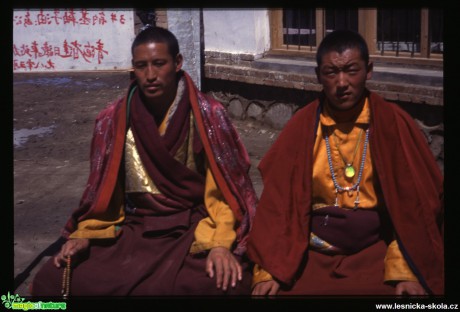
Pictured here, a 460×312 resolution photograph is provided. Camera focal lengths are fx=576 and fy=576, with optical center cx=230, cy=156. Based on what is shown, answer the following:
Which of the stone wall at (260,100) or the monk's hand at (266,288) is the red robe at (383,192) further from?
the stone wall at (260,100)

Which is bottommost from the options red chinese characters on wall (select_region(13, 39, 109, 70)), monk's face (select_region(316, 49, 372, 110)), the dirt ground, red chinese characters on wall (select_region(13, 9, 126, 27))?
the dirt ground

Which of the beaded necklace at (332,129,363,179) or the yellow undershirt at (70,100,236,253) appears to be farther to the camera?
the yellow undershirt at (70,100,236,253)

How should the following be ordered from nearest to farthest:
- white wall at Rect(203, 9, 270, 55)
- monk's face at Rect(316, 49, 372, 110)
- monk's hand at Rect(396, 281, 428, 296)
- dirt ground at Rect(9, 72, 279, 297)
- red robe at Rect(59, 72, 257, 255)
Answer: monk's hand at Rect(396, 281, 428, 296) < monk's face at Rect(316, 49, 372, 110) < red robe at Rect(59, 72, 257, 255) < dirt ground at Rect(9, 72, 279, 297) < white wall at Rect(203, 9, 270, 55)

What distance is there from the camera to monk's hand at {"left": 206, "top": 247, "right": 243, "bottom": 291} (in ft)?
9.53

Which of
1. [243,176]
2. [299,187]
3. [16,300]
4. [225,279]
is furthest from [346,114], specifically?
[16,300]

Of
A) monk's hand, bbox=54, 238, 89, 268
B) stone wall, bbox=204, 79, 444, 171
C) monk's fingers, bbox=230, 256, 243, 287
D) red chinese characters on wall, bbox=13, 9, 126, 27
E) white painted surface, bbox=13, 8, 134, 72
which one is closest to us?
monk's fingers, bbox=230, 256, 243, 287

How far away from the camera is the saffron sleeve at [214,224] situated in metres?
3.09

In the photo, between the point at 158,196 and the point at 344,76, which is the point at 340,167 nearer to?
the point at 344,76

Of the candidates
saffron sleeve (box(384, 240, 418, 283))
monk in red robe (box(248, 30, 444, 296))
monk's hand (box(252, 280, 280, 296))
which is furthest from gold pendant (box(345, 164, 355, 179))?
monk's hand (box(252, 280, 280, 296))

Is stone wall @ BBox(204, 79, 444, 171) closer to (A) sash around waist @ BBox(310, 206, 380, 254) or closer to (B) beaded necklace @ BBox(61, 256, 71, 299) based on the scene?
(A) sash around waist @ BBox(310, 206, 380, 254)

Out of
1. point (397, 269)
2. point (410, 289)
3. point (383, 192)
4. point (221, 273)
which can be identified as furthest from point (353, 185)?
point (221, 273)

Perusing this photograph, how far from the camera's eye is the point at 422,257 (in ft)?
9.07

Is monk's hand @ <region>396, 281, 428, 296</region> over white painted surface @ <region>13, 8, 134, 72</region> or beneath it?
beneath

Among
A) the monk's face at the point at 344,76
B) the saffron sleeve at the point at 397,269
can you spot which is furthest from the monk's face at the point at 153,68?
the saffron sleeve at the point at 397,269
